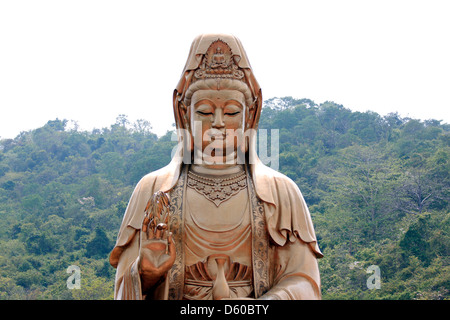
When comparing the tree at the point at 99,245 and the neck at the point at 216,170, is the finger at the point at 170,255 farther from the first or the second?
the tree at the point at 99,245

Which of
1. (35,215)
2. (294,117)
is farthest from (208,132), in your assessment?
(294,117)

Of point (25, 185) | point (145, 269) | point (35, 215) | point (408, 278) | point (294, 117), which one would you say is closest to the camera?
point (145, 269)

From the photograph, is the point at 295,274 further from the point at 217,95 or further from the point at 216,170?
the point at 217,95

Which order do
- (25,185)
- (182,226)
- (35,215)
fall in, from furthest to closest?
(25,185), (35,215), (182,226)

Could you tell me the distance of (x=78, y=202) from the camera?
2183 cm

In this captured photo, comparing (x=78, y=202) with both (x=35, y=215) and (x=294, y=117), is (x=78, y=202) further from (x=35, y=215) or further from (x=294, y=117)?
(x=294, y=117)

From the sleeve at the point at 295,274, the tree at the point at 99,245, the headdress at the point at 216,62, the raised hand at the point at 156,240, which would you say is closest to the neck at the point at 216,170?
the headdress at the point at 216,62

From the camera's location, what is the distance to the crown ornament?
5.76 m

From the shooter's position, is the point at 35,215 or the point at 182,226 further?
the point at 35,215

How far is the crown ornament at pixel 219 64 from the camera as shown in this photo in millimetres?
5758

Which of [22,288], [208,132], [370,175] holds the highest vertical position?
[208,132]

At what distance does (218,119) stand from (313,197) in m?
14.7

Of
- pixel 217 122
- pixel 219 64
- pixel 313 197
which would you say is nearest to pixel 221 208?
pixel 217 122

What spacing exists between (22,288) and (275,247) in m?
12.3
